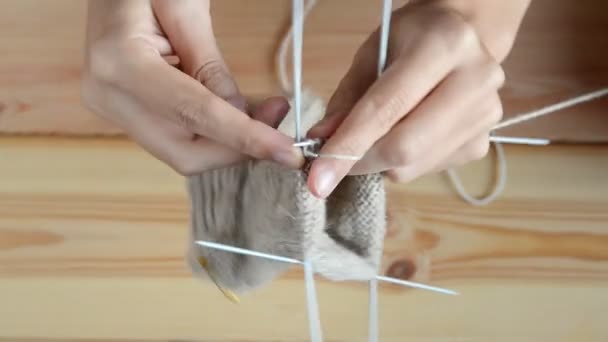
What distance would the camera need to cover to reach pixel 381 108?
0.35 meters

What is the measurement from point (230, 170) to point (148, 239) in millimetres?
261

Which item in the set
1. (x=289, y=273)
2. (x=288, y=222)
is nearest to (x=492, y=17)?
(x=288, y=222)

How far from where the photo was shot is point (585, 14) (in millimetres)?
632

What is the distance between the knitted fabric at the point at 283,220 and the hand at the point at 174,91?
0.04ft

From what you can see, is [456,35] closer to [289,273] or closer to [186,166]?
[186,166]

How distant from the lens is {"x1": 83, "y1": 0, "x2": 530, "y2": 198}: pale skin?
35cm

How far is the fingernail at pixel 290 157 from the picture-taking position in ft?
1.10

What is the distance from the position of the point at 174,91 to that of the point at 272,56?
0.27 m

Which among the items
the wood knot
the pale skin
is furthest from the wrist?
the wood knot

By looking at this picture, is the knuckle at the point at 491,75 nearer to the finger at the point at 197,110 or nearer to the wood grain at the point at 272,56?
the finger at the point at 197,110

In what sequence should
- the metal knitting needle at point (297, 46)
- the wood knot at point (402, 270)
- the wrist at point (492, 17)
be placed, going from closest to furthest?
1. the metal knitting needle at point (297, 46)
2. the wrist at point (492, 17)
3. the wood knot at point (402, 270)

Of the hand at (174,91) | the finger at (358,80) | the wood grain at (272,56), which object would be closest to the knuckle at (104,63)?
the hand at (174,91)

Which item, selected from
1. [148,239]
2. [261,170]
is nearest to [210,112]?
[261,170]

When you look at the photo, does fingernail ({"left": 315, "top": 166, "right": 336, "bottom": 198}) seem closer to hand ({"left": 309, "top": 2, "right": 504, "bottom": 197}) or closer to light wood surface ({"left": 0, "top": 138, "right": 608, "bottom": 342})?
hand ({"left": 309, "top": 2, "right": 504, "bottom": 197})
